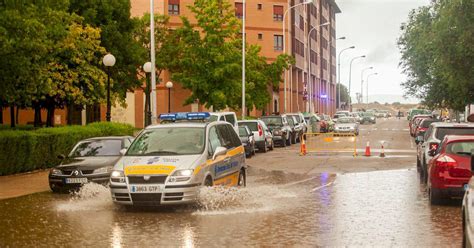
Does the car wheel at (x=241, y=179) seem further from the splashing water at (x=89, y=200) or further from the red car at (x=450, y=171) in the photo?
the red car at (x=450, y=171)

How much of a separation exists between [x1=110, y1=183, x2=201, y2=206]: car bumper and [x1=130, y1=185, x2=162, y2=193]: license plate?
0.19ft

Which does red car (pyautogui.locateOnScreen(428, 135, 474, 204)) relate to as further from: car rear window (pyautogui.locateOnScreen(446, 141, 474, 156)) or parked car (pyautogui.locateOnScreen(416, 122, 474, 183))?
parked car (pyautogui.locateOnScreen(416, 122, 474, 183))

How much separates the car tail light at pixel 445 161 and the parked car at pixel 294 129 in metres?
30.4

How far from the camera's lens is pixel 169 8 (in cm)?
7181

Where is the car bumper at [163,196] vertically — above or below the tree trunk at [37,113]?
below

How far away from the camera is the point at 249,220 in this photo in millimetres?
12172

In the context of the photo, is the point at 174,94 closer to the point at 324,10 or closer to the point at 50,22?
the point at 50,22

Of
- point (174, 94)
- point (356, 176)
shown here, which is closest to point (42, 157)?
point (356, 176)

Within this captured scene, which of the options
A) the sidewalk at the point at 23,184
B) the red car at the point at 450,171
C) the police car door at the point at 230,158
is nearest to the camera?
the red car at the point at 450,171

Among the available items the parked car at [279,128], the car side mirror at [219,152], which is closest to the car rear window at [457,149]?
the car side mirror at [219,152]

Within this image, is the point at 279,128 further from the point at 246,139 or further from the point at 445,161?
the point at 445,161

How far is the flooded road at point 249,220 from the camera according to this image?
10328mm

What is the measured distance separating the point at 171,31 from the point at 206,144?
48540mm

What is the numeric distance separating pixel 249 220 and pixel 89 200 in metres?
5.12
